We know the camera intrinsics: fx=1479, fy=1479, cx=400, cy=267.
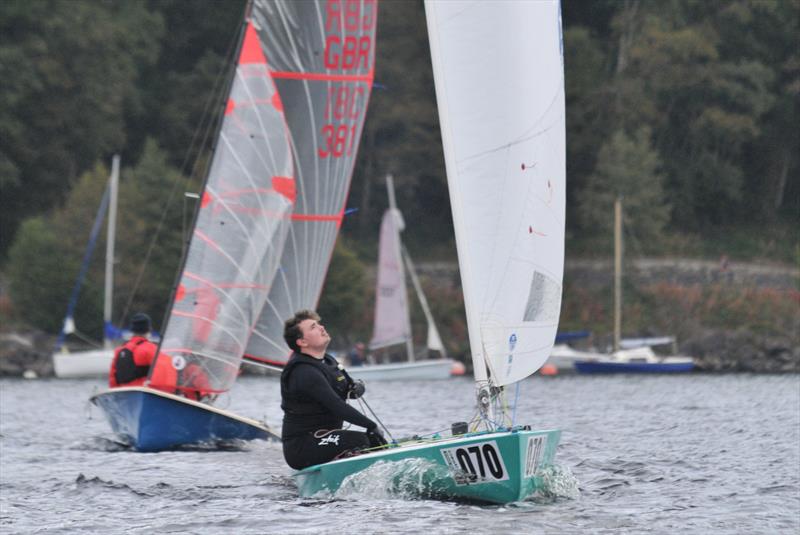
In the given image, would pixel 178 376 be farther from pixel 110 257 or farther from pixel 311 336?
pixel 110 257

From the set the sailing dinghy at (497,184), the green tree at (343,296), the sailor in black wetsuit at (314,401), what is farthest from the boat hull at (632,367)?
the sailor in black wetsuit at (314,401)

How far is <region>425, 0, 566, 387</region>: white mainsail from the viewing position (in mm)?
11250

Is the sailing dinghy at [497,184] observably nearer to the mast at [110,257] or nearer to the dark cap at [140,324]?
the dark cap at [140,324]

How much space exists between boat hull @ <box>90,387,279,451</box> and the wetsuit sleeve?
208 inches

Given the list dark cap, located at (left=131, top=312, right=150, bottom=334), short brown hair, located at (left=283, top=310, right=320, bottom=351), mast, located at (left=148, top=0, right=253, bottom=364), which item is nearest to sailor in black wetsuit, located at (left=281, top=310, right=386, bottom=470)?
short brown hair, located at (left=283, top=310, right=320, bottom=351)

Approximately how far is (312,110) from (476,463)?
9083 mm

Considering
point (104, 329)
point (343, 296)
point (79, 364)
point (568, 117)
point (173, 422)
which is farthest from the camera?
point (568, 117)

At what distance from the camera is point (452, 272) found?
54281 mm

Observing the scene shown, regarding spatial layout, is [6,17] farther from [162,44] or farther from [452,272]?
[452,272]

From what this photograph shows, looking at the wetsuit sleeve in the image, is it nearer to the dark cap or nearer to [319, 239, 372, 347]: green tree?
the dark cap

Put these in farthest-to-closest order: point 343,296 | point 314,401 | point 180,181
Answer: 1. point 180,181
2. point 343,296
3. point 314,401

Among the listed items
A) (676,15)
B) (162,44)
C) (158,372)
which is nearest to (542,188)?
(158,372)

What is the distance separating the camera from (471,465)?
1068 cm

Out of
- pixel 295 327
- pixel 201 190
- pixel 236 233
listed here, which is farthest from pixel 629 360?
pixel 295 327
